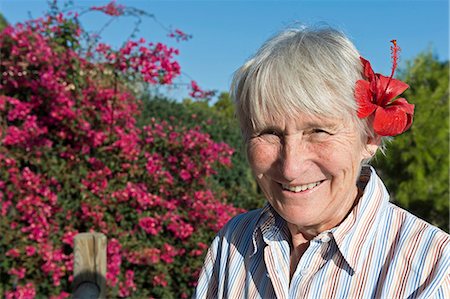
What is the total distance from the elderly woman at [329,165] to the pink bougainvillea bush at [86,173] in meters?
3.04

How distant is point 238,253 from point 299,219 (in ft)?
0.90

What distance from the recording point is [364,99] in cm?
136

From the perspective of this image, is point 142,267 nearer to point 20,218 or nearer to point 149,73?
point 20,218

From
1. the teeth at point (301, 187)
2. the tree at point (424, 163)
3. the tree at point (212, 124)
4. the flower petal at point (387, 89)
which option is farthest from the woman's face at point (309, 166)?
the tree at point (424, 163)

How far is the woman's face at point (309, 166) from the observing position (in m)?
1.36

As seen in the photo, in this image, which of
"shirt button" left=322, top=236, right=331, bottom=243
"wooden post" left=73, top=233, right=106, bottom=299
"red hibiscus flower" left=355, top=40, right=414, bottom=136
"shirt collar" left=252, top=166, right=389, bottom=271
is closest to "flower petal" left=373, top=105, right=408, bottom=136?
"red hibiscus flower" left=355, top=40, right=414, bottom=136

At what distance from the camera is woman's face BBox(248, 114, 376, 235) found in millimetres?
1360

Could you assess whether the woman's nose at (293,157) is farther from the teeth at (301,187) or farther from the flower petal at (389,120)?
the flower petal at (389,120)

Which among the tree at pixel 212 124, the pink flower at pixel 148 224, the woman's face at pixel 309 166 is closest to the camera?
the woman's face at pixel 309 166

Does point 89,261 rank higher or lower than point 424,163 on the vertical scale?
lower

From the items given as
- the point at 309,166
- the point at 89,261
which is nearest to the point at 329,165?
the point at 309,166

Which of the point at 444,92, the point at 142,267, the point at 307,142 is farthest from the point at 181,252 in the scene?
the point at 444,92

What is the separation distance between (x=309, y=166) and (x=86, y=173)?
10.8 feet

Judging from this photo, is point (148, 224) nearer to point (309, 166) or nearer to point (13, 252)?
point (13, 252)
